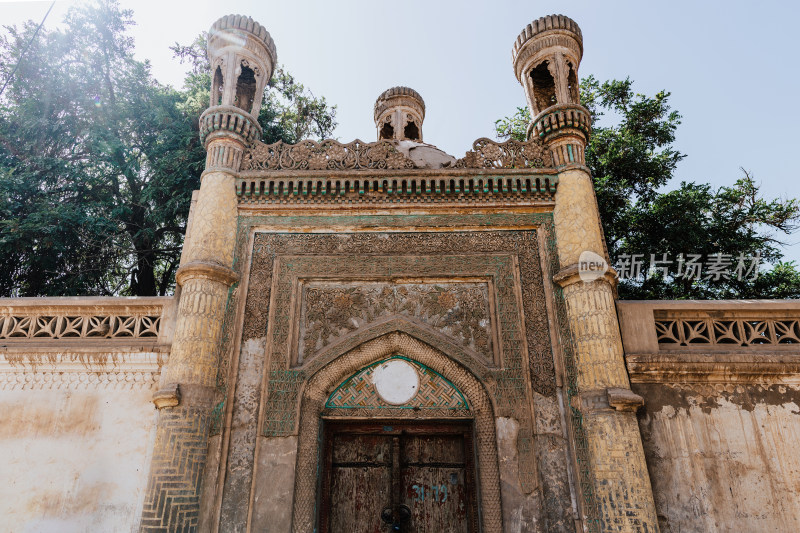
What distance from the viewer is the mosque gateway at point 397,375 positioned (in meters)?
5.08

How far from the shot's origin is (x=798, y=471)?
5.11 metres

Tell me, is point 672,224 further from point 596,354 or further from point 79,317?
point 79,317

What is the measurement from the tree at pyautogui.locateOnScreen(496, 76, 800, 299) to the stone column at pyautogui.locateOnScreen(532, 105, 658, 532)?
6215 millimetres

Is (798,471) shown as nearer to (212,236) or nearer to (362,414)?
(362,414)

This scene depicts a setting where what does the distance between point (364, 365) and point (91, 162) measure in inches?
364

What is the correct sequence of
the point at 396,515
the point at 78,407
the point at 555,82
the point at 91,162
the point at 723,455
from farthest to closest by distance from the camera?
the point at 91,162, the point at 555,82, the point at 78,407, the point at 396,515, the point at 723,455

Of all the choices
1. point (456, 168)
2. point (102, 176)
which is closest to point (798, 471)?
point (456, 168)

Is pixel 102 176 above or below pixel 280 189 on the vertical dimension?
above

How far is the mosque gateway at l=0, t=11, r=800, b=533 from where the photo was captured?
5078 mm

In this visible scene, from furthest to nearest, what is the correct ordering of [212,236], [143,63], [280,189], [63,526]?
[143,63] → [280,189] → [212,236] → [63,526]

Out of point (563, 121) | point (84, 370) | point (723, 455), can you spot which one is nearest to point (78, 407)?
point (84, 370)

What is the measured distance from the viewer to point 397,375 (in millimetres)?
5719

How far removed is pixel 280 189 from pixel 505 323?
127 inches

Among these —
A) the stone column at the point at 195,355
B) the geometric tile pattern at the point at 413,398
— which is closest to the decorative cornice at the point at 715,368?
the geometric tile pattern at the point at 413,398
